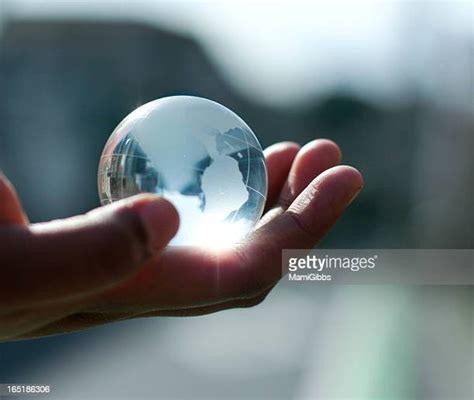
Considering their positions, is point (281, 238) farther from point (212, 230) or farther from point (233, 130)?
point (233, 130)

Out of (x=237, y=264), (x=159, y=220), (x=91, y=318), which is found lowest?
(x=91, y=318)

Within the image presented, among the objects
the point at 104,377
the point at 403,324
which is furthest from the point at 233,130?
the point at 403,324

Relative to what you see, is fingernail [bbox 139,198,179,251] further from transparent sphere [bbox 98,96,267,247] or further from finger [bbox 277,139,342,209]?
finger [bbox 277,139,342,209]

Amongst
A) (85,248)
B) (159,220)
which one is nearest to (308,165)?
(159,220)

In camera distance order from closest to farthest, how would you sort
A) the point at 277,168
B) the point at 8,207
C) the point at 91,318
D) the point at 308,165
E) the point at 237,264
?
the point at 8,207 < the point at 237,264 < the point at 91,318 < the point at 308,165 < the point at 277,168

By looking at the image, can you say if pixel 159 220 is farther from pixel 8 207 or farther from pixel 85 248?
pixel 8 207

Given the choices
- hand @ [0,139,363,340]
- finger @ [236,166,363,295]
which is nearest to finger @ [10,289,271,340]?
hand @ [0,139,363,340]
